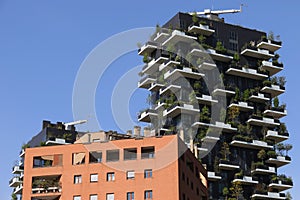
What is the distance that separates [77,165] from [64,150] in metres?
2.98

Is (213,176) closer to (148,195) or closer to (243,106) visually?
(243,106)

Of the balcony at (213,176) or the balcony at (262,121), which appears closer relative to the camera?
the balcony at (213,176)

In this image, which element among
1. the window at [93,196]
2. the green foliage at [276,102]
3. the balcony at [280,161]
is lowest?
the window at [93,196]

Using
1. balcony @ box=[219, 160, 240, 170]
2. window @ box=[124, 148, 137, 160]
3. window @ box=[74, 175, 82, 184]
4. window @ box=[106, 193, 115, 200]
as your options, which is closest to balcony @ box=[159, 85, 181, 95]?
balcony @ box=[219, 160, 240, 170]

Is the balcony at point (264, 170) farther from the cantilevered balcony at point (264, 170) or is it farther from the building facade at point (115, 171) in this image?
the building facade at point (115, 171)

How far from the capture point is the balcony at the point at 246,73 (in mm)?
100756

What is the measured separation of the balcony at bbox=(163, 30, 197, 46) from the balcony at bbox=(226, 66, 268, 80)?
817 cm

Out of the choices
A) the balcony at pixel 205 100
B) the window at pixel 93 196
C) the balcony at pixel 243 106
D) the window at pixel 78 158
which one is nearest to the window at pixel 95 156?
the window at pixel 78 158

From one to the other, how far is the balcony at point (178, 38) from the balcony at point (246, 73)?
8.17m

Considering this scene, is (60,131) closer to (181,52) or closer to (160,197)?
(181,52)

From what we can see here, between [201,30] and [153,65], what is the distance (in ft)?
32.1

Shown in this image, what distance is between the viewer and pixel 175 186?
72.9m

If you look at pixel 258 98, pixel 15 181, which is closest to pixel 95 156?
pixel 258 98

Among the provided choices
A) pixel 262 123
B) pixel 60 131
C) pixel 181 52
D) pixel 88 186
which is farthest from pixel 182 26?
pixel 88 186
